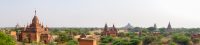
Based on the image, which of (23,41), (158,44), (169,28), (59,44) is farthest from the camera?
(169,28)

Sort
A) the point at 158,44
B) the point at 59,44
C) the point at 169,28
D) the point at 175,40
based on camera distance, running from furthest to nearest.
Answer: the point at 169,28 < the point at 175,40 < the point at 158,44 < the point at 59,44

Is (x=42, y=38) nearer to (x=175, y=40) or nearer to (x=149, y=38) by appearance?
(x=149, y=38)

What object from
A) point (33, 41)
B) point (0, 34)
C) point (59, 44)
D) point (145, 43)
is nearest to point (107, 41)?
point (145, 43)

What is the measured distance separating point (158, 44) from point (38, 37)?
15.8 metres

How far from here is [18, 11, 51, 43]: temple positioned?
38156mm

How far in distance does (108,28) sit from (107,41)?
16693mm

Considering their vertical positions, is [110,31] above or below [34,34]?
below

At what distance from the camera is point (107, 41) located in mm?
47438

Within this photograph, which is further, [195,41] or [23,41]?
[195,41]

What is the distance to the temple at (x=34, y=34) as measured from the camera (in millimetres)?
38156

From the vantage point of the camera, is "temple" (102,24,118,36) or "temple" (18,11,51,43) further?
"temple" (102,24,118,36)

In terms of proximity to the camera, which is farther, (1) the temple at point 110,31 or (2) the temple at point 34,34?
(1) the temple at point 110,31

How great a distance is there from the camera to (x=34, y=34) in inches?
1506

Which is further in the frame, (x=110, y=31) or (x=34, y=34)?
(x=110, y=31)
